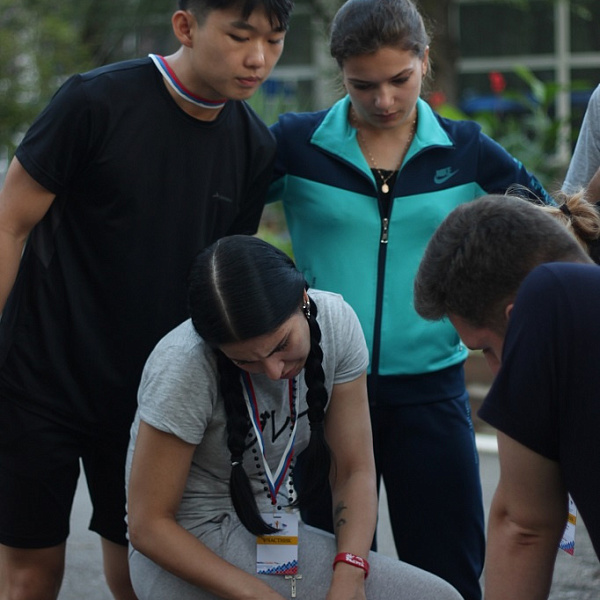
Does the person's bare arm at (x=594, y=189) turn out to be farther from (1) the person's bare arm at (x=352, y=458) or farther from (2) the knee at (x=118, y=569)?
(2) the knee at (x=118, y=569)

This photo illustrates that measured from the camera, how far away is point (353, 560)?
259 centimetres

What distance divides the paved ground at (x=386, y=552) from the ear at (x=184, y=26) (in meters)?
2.14

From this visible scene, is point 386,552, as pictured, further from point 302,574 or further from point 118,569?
point 302,574

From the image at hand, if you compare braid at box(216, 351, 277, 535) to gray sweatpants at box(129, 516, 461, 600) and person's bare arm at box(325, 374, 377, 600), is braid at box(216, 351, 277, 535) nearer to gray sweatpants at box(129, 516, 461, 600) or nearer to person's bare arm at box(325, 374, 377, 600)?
gray sweatpants at box(129, 516, 461, 600)

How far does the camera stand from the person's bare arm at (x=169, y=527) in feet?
8.29

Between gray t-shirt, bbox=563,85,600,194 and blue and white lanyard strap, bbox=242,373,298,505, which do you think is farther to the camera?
gray t-shirt, bbox=563,85,600,194

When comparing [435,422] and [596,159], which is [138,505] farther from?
[596,159]

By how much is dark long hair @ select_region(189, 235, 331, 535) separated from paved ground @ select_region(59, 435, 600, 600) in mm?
1617

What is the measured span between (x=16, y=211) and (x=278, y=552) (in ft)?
3.38

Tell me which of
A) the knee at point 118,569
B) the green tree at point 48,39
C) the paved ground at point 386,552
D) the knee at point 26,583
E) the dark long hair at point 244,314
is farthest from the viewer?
the green tree at point 48,39

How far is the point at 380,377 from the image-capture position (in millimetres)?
2961

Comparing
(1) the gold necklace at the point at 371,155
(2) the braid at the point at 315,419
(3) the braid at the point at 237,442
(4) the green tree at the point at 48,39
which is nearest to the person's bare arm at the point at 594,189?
(1) the gold necklace at the point at 371,155

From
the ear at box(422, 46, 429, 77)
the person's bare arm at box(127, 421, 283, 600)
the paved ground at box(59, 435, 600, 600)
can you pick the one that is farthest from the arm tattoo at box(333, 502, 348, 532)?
the paved ground at box(59, 435, 600, 600)

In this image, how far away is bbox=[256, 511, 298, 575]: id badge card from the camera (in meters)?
2.58
